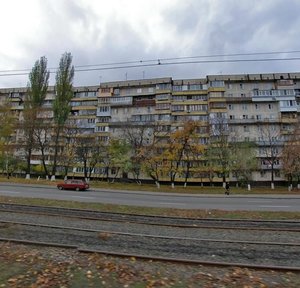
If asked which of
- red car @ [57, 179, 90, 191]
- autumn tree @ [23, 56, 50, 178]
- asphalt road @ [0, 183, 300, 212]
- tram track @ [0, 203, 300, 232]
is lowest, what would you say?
tram track @ [0, 203, 300, 232]

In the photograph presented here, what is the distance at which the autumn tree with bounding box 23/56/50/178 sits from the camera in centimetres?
4850

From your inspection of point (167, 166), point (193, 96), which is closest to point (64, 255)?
point (167, 166)

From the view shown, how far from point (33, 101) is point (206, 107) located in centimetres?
3653

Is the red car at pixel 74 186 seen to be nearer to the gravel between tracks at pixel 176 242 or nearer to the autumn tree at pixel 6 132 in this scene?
the autumn tree at pixel 6 132

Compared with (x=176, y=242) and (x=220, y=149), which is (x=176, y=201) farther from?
(x=220, y=149)

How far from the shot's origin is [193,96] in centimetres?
6450

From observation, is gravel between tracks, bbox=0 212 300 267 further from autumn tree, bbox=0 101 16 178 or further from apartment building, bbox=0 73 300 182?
apartment building, bbox=0 73 300 182

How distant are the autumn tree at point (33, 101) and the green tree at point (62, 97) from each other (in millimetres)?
3277

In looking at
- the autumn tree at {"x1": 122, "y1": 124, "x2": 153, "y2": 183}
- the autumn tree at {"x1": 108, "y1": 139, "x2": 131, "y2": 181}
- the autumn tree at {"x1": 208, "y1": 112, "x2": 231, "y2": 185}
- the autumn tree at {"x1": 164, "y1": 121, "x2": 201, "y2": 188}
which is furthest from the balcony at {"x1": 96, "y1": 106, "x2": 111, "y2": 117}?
the autumn tree at {"x1": 208, "y1": 112, "x2": 231, "y2": 185}

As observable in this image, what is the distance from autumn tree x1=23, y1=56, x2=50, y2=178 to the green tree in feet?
10.8

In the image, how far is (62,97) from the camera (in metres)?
50.0

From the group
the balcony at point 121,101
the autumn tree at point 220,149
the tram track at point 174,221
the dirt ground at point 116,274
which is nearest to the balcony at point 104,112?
the balcony at point 121,101

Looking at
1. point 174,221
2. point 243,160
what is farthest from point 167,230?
point 243,160

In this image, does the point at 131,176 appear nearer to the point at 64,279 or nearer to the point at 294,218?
the point at 294,218
